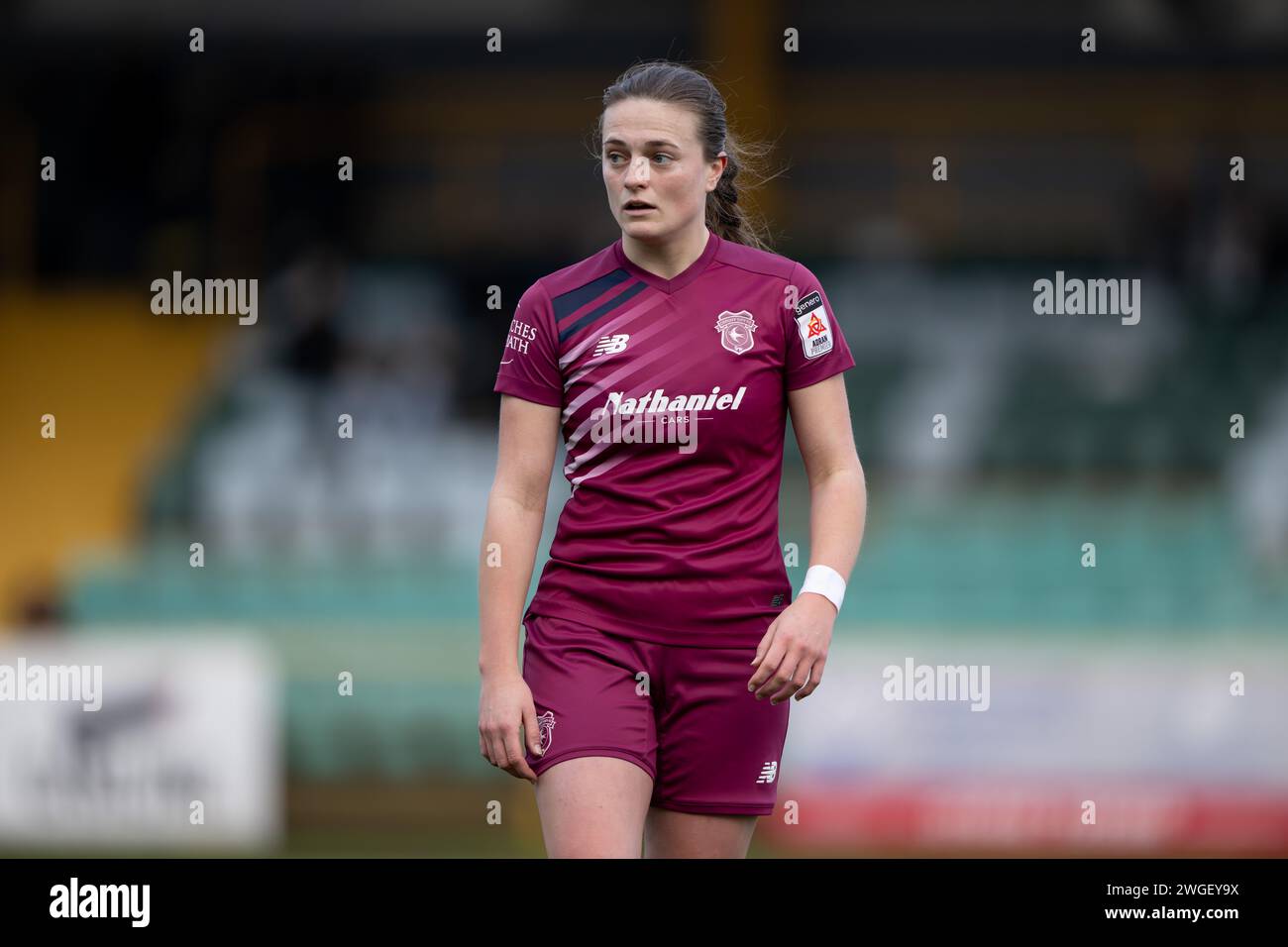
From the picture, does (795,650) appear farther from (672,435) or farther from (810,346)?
(810,346)

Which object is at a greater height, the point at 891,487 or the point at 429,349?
the point at 429,349

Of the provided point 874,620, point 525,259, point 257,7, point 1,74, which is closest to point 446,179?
point 525,259

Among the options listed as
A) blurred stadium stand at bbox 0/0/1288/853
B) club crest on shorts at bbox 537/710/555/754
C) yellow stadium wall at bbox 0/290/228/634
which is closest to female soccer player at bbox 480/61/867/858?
club crest on shorts at bbox 537/710/555/754

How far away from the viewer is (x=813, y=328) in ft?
10.2

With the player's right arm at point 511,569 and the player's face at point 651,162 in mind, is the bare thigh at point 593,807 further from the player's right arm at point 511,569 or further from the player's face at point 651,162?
the player's face at point 651,162

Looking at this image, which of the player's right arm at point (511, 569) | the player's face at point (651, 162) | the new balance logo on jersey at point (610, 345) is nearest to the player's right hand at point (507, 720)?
the player's right arm at point (511, 569)

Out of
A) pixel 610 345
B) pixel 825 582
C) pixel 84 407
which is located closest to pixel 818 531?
pixel 825 582

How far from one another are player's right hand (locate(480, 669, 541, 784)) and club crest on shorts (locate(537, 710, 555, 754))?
0.07ft

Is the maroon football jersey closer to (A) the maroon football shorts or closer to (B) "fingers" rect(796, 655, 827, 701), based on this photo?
(A) the maroon football shorts

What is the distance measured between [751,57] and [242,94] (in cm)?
340

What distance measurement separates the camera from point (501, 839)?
8.84m
